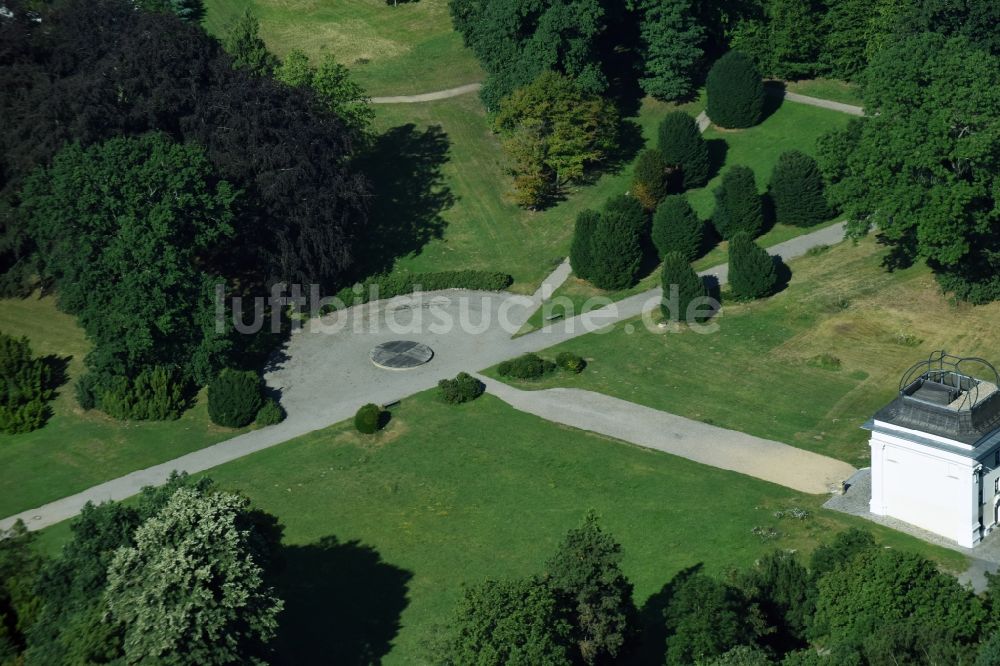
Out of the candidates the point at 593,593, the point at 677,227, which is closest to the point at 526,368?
the point at 677,227

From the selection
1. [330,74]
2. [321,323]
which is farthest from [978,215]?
[330,74]

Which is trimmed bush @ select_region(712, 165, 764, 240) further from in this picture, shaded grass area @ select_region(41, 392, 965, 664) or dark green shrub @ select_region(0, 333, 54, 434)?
dark green shrub @ select_region(0, 333, 54, 434)

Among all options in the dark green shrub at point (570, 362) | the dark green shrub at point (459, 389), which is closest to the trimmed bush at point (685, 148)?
the dark green shrub at point (570, 362)

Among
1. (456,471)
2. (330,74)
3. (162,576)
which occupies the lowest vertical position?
(456,471)

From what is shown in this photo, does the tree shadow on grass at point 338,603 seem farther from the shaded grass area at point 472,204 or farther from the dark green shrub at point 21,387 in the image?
the shaded grass area at point 472,204

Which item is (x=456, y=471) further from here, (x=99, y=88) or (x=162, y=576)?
(x=99, y=88)

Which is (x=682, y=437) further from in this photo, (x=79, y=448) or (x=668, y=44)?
(x=668, y=44)
